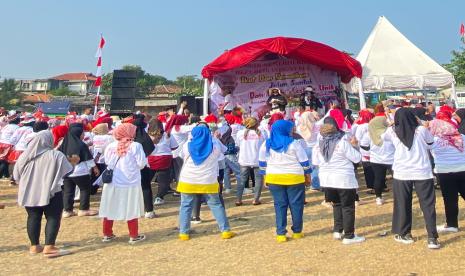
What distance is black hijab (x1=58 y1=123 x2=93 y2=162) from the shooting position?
6.67 metres

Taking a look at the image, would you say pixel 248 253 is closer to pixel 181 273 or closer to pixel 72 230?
pixel 181 273

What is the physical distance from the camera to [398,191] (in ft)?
16.4

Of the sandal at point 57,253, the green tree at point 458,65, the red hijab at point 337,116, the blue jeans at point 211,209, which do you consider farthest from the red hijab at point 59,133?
the green tree at point 458,65

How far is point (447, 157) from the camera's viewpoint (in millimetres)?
5215

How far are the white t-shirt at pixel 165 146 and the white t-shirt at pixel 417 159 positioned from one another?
13.2ft

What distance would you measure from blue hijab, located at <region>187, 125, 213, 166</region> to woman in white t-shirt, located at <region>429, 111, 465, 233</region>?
9.25ft

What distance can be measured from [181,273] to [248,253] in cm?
90

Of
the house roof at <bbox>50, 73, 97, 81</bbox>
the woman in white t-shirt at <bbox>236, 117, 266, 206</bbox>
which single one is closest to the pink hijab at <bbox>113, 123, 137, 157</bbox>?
the woman in white t-shirt at <bbox>236, 117, 266, 206</bbox>

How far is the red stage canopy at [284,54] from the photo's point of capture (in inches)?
447

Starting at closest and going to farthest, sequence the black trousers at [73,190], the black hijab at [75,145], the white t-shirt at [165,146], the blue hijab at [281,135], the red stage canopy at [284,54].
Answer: the blue hijab at [281,135]
the black hijab at [75,145]
the black trousers at [73,190]
the white t-shirt at [165,146]
the red stage canopy at [284,54]

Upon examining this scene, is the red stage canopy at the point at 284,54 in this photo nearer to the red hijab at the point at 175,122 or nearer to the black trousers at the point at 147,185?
the red hijab at the point at 175,122

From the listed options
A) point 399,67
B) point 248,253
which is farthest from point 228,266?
point 399,67

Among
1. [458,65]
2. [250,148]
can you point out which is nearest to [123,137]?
[250,148]

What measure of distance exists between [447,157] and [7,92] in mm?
59568
